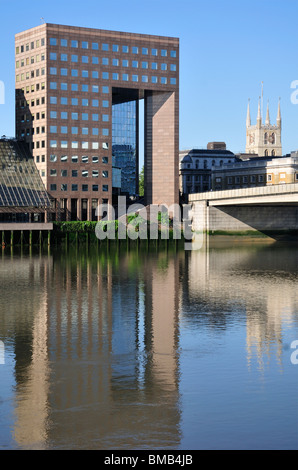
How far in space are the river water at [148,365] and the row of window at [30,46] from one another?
86.3 meters

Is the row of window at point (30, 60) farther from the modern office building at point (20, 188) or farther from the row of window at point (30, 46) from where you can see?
the modern office building at point (20, 188)

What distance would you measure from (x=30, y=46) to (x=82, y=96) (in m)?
14.7

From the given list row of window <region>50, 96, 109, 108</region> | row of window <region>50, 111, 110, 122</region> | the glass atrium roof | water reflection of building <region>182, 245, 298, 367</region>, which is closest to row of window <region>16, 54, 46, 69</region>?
row of window <region>50, 96, 109, 108</region>

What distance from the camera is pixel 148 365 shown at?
1270 inches

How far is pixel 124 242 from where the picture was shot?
128 meters

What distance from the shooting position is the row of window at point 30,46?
464 ft

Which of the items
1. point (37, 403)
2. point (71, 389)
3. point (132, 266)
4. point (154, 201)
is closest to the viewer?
point (37, 403)

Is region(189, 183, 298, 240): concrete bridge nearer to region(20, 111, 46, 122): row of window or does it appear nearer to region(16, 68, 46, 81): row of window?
region(20, 111, 46, 122): row of window

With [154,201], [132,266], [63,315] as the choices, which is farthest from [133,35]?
[63,315]

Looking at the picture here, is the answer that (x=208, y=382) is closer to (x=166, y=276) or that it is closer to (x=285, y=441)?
(x=285, y=441)

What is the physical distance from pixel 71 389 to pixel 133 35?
127955 millimetres

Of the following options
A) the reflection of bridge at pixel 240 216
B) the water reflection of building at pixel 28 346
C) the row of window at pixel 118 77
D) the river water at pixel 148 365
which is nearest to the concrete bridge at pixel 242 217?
the reflection of bridge at pixel 240 216

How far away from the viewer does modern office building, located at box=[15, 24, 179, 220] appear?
14175 cm

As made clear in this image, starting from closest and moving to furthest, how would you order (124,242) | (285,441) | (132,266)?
(285,441) → (132,266) → (124,242)
